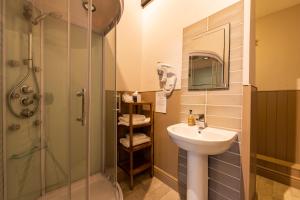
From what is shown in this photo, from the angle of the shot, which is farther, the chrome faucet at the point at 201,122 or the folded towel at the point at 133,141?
the folded towel at the point at 133,141

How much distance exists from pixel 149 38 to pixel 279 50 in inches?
70.2

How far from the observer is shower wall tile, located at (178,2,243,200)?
119 cm

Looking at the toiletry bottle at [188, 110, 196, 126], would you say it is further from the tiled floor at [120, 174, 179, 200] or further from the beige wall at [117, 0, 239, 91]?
the tiled floor at [120, 174, 179, 200]

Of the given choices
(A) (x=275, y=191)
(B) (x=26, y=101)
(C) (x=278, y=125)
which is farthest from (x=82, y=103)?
(C) (x=278, y=125)

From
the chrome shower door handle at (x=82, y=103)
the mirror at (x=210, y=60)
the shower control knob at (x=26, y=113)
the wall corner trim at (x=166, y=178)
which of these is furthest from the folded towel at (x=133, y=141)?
the shower control knob at (x=26, y=113)

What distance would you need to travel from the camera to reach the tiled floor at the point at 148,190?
155 centimetres

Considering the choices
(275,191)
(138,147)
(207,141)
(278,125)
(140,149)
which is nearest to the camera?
(207,141)

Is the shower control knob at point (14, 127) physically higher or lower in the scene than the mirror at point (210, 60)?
lower

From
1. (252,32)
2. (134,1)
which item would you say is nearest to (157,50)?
(134,1)

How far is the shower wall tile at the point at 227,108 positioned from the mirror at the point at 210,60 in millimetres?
43

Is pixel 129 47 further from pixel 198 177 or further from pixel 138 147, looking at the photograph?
pixel 198 177

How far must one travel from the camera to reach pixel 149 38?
6.78 ft

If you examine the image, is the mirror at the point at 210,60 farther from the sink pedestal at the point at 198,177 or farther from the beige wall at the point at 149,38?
the sink pedestal at the point at 198,177

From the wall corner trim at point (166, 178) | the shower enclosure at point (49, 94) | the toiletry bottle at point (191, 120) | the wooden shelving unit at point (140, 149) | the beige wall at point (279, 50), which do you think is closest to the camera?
the shower enclosure at point (49, 94)
